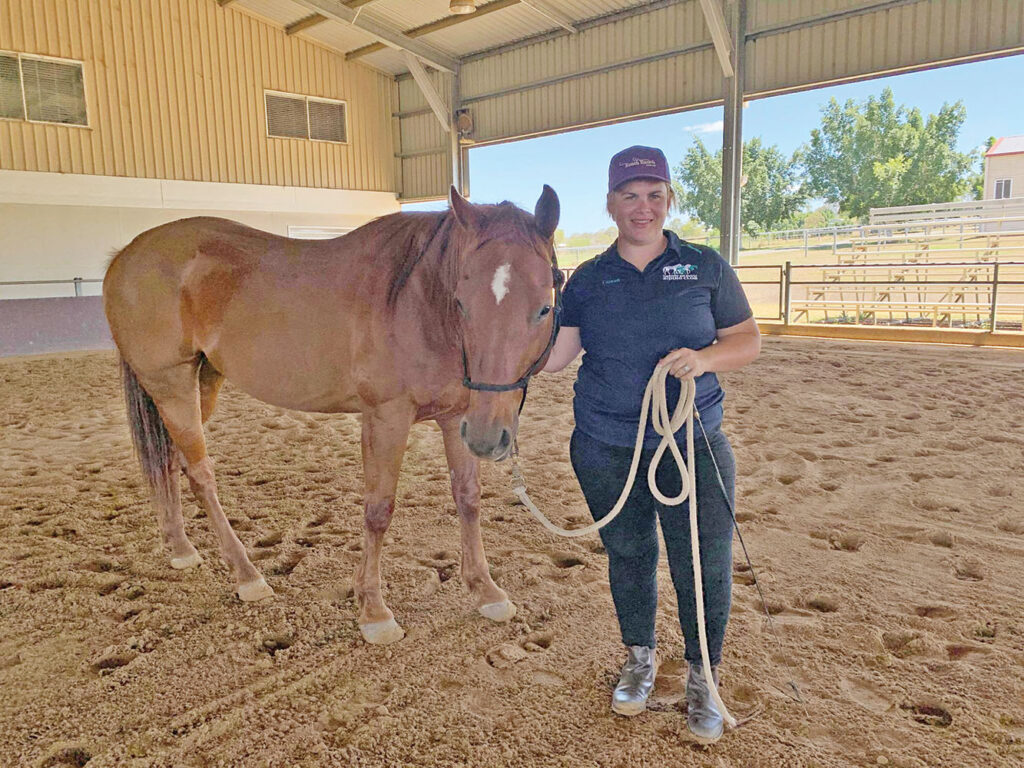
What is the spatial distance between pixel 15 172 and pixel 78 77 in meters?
1.97

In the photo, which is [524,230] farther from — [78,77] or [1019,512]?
[78,77]

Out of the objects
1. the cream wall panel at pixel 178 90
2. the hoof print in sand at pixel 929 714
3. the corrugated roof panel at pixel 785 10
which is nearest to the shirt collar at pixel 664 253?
the hoof print in sand at pixel 929 714

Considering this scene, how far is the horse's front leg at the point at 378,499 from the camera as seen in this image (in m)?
2.13

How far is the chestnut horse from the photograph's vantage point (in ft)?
5.49

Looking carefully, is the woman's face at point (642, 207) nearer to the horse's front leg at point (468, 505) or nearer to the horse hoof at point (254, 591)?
the horse's front leg at point (468, 505)

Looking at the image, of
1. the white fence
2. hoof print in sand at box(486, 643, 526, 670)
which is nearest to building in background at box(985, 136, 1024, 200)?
the white fence

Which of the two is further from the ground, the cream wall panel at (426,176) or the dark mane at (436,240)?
the cream wall panel at (426,176)

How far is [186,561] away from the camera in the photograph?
8.82ft

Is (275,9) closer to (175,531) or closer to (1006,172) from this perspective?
(175,531)

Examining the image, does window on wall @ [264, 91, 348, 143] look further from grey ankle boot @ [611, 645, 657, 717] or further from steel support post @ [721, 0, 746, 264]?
grey ankle boot @ [611, 645, 657, 717]

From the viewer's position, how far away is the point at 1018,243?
15734 mm

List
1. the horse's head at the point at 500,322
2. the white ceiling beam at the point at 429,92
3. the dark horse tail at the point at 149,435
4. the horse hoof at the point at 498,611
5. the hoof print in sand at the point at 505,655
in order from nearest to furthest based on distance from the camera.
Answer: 1. the horse's head at the point at 500,322
2. the hoof print in sand at the point at 505,655
3. the horse hoof at the point at 498,611
4. the dark horse tail at the point at 149,435
5. the white ceiling beam at the point at 429,92

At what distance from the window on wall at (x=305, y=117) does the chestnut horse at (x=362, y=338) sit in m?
11.9

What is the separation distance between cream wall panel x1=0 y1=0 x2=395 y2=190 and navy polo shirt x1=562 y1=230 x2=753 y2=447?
12.2 m
